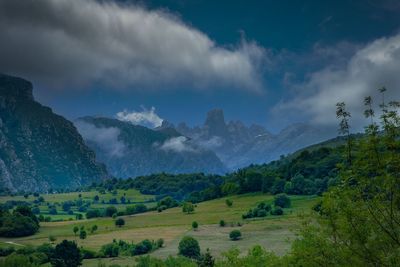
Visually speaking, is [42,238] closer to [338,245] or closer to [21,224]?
[21,224]

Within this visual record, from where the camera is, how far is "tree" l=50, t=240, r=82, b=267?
391 feet

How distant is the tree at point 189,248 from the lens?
12106 cm

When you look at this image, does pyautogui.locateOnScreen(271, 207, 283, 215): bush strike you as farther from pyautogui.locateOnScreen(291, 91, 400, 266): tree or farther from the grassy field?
pyautogui.locateOnScreen(291, 91, 400, 266): tree

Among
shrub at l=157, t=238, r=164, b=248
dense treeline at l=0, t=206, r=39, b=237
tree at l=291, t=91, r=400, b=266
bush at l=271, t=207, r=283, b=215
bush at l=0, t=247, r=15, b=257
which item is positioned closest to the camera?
tree at l=291, t=91, r=400, b=266

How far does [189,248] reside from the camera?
122250 mm

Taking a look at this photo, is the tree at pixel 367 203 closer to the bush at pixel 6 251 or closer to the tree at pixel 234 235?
the tree at pixel 234 235

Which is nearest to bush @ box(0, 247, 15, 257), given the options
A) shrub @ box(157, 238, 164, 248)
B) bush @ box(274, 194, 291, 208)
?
shrub @ box(157, 238, 164, 248)

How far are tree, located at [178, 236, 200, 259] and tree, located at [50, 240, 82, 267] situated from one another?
28.4m

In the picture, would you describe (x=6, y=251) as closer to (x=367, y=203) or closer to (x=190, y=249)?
(x=190, y=249)

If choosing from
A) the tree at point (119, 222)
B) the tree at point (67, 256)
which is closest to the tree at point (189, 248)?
the tree at point (67, 256)

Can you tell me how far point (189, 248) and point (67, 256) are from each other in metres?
33.6

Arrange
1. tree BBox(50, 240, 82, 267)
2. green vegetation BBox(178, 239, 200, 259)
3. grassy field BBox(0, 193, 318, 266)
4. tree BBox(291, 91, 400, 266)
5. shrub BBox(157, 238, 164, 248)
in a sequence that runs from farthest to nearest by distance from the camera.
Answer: shrub BBox(157, 238, 164, 248) → grassy field BBox(0, 193, 318, 266) → green vegetation BBox(178, 239, 200, 259) → tree BBox(50, 240, 82, 267) → tree BBox(291, 91, 400, 266)

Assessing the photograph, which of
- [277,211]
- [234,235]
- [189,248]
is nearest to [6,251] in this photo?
[189,248]

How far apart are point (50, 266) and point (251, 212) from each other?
79536 millimetres
